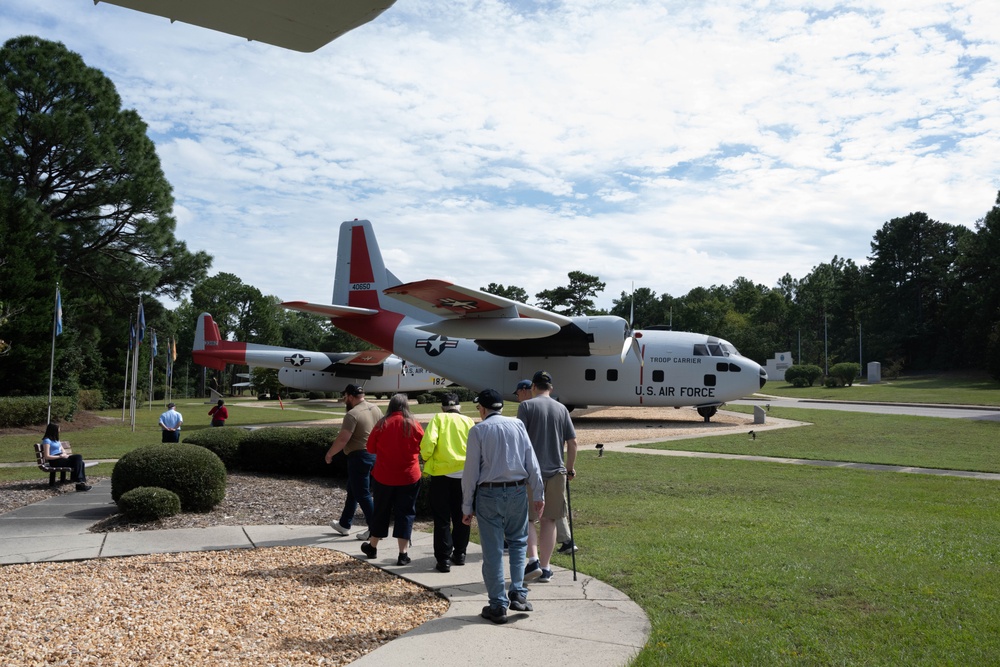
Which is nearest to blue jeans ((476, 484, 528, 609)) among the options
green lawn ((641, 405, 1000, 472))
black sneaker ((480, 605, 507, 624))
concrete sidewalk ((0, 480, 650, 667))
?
black sneaker ((480, 605, 507, 624))

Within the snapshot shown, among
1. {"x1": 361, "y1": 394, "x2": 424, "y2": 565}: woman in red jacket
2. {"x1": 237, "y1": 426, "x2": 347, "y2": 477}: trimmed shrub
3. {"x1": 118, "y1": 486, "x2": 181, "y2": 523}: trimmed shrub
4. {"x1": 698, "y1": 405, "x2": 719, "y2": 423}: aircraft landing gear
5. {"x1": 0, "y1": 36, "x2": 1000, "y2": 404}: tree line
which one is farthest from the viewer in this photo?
{"x1": 0, "y1": 36, "x2": 1000, "y2": 404}: tree line

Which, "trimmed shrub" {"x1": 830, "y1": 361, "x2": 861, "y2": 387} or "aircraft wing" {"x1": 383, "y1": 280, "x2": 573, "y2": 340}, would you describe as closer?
"aircraft wing" {"x1": 383, "y1": 280, "x2": 573, "y2": 340}

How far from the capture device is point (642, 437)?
22656 millimetres

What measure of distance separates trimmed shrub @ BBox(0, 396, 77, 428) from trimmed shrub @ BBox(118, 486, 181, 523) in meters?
24.3

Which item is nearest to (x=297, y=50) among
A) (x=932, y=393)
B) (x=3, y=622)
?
(x=3, y=622)

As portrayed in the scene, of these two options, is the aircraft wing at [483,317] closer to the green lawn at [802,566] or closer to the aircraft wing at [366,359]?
the green lawn at [802,566]

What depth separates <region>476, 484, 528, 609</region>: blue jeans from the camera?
18.8 feet

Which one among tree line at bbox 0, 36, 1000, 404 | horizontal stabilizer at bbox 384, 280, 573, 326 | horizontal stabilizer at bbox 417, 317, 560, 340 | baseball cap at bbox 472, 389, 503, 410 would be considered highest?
tree line at bbox 0, 36, 1000, 404

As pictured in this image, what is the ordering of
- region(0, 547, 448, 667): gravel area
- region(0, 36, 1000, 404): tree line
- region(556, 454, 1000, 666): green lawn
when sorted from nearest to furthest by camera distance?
region(0, 547, 448, 667): gravel area, region(556, 454, 1000, 666): green lawn, region(0, 36, 1000, 404): tree line

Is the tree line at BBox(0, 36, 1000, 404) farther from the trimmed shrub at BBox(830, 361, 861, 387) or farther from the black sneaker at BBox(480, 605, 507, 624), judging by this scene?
the black sneaker at BBox(480, 605, 507, 624)

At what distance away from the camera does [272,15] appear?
109 inches

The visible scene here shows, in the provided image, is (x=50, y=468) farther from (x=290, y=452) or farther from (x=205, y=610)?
(x=205, y=610)

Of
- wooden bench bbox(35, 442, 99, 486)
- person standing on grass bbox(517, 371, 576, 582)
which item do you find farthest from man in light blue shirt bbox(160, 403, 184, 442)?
person standing on grass bbox(517, 371, 576, 582)

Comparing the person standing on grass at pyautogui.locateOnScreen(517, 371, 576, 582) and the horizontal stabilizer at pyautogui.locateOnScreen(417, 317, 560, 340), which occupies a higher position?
the horizontal stabilizer at pyautogui.locateOnScreen(417, 317, 560, 340)
